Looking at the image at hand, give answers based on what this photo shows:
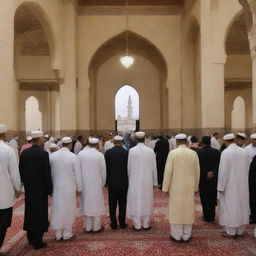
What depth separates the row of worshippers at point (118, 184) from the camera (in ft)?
13.7

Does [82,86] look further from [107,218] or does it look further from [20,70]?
[107,218]

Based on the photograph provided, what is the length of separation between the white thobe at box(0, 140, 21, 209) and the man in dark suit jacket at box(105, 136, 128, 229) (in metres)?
1.39

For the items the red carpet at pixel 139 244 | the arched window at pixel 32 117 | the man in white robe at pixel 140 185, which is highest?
the arched window at pixel 32 117

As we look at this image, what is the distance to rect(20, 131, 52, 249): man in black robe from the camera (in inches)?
163

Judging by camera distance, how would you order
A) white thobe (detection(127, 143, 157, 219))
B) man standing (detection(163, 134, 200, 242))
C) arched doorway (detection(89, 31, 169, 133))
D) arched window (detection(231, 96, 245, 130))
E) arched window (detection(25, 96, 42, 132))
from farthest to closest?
1. arched window (detection(25, 96, 42, 132))
2. arched window (detection(231, 96, 245, 130))
3. arched doorway (detection(89, 31, 169, 133))
4. white thobe (detection(127, 143, 157, 219))
5. man standing (detection(163, 134, 200, 242))

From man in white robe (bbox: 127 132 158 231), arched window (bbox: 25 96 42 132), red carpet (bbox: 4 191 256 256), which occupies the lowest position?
red carpet (bbox: 4 191 256 256)

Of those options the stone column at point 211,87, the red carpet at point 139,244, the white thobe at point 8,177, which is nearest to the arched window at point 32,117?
the stone column at point 211,87

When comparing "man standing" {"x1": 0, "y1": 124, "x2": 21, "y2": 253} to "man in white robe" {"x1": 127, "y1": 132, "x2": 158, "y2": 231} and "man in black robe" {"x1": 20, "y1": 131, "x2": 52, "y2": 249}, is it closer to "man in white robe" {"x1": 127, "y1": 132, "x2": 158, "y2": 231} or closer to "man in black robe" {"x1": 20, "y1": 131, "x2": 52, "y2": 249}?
"man in black robe" {"x1": 20, "y1": 131, "x2": 52, "y2": 249}

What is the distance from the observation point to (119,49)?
615 inches

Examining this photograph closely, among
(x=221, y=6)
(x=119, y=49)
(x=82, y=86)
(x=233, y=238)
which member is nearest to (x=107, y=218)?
(x=233, y=238)

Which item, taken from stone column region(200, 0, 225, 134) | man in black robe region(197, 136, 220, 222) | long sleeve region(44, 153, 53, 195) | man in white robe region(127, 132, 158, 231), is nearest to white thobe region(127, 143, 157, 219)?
man in white robe region(127, 132, 158, 231)

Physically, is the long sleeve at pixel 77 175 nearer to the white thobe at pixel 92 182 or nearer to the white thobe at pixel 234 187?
the white thobe at pixel 92 182

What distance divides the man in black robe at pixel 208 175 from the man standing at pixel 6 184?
8.54 feet

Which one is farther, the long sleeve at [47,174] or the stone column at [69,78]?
the stone column at [69,78]
